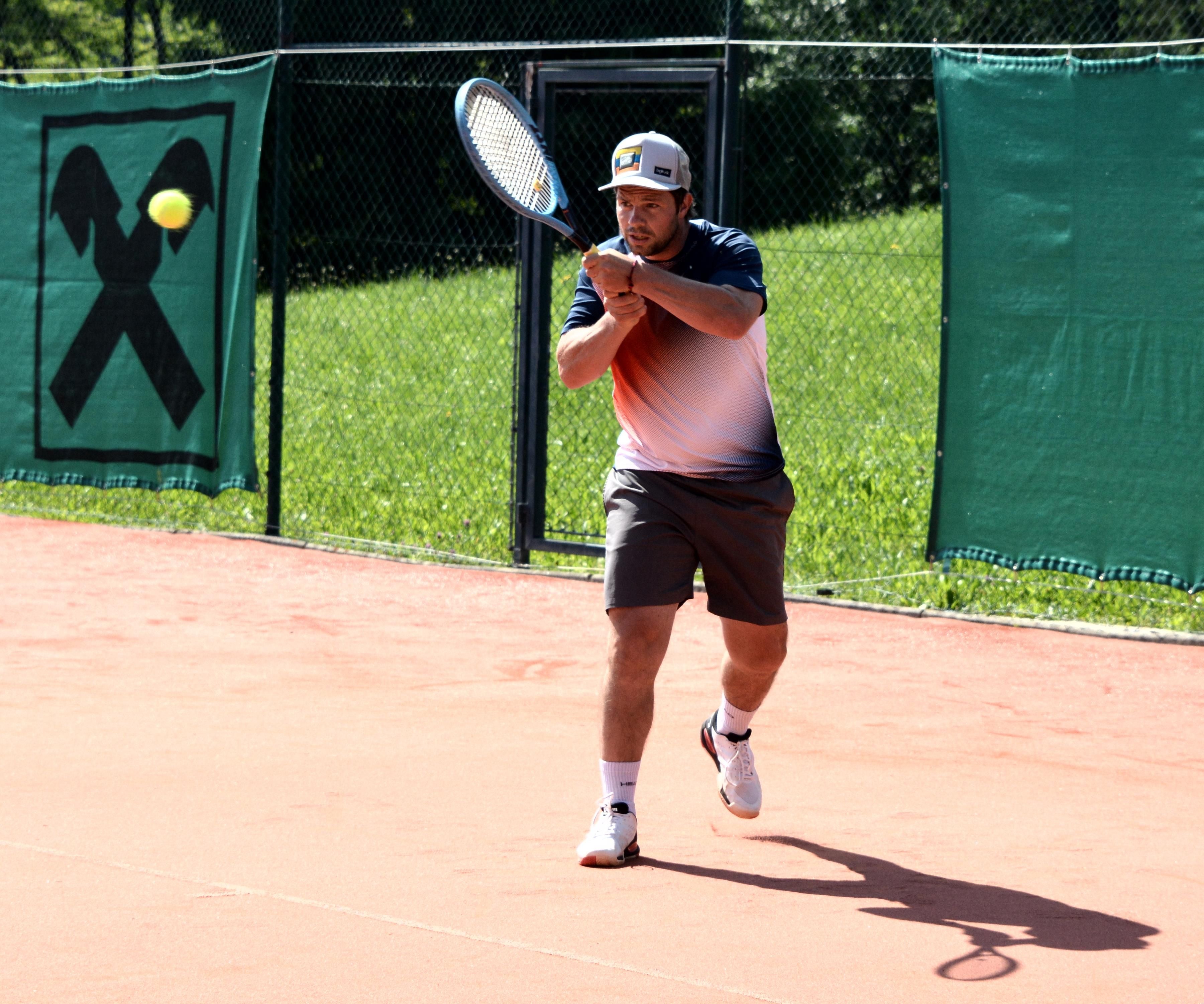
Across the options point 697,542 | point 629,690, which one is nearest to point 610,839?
point 629,690

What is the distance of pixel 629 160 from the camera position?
4270 millimetres

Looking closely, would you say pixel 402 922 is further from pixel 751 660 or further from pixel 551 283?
pixel 551 283

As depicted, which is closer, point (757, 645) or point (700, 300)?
point (700, 300)

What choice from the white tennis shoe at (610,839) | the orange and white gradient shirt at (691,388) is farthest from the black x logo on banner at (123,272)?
the white tennis shoe at (610,839)

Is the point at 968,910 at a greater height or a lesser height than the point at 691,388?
lesser

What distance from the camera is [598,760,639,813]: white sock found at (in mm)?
4277

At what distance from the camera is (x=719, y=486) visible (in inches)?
Answer: 177

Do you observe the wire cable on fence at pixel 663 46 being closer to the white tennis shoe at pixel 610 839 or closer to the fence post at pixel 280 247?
the fence post at pixel 280 247

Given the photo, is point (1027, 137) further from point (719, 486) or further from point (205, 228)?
point (205, 228)

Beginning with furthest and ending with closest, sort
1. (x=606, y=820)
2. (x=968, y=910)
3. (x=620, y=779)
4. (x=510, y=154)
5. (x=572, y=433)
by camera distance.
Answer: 1. (x=572, y=433)
2. (x=510, y=154)
3. (x=620, y=779)
4. (x=606, y=820)
5. (x=968, y=910)

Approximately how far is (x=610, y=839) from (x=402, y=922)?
639 mm

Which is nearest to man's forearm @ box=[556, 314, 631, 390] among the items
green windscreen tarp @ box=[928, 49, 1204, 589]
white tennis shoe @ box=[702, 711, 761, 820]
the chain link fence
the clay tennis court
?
white tennis shoe @ box=[702, 711, 761, 820]

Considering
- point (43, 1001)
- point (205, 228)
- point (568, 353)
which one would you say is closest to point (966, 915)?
point (568, 353)

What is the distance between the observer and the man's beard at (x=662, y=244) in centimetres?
443
